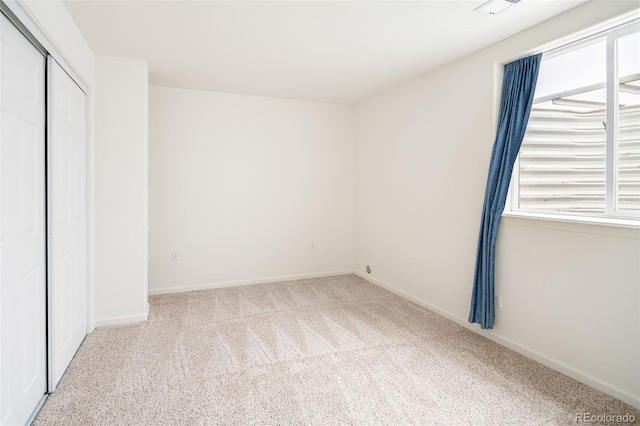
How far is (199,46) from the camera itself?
2895 millimetres

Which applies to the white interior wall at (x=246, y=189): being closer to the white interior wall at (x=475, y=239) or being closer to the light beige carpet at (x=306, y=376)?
the white interior wall at (x=475, y=239)

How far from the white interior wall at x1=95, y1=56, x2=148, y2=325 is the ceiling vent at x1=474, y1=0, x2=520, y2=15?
2.92 meters

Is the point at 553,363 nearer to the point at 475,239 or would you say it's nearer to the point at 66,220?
the point at 475,239

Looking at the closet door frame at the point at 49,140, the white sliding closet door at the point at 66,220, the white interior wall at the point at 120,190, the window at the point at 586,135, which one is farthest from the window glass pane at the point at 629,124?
the white interior wall at the point at 120,190

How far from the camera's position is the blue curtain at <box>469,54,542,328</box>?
2.54 meters

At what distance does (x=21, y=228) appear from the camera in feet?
5.74

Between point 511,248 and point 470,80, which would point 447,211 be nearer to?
point 511,248

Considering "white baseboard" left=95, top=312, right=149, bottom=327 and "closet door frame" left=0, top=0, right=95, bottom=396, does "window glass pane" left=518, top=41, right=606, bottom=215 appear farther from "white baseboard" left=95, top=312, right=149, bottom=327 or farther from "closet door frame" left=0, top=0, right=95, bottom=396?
"white baseboard" left=95, top=312, right=149, bottom=327

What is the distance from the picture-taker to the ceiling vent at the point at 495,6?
7.04 feet

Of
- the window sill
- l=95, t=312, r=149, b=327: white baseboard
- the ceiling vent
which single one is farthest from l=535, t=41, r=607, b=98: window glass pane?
l=95, t=312, r=149, b=327: white baseboard

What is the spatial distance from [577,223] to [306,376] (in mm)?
2068

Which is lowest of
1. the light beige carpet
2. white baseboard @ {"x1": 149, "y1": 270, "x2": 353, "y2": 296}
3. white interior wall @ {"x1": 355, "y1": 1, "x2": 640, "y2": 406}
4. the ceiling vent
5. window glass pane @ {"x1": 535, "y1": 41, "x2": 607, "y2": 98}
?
the light beige carpet

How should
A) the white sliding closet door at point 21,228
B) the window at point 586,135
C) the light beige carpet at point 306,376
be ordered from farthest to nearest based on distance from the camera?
the window at point 586,135, the light beige carpet at point 306,376, the white sliding closet door at point 21,228

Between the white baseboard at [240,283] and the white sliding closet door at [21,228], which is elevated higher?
the white sliding closet door at [21,228]
